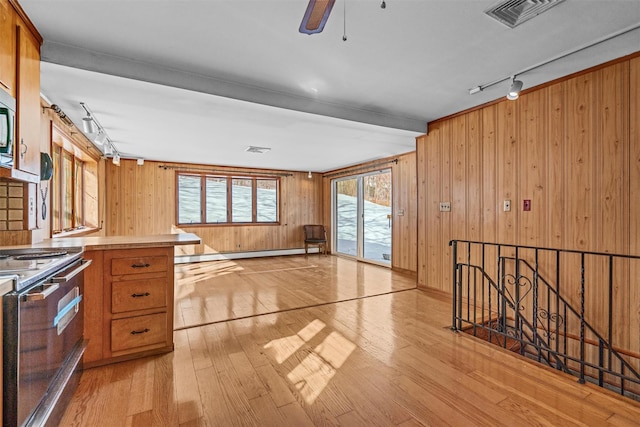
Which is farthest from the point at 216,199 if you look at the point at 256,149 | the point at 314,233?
the point at 314,233

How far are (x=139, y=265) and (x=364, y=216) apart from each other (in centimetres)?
536

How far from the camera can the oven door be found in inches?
50.5

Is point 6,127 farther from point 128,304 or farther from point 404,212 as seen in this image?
point 404,212

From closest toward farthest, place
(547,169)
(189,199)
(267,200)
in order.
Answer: (547,169), (189,199), (267,200)

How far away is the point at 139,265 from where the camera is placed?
2.38 metres

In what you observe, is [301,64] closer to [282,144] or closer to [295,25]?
[295,25]

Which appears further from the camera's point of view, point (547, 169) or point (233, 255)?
point (233, 255)

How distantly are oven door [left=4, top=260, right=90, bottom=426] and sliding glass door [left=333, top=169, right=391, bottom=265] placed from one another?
5488mm

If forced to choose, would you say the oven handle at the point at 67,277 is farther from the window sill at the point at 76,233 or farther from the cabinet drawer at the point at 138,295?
the window sill at the point at 76,233

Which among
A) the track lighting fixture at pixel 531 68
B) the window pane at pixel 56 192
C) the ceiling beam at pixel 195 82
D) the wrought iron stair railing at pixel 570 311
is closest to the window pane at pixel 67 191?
the window pane at pixel 56 192

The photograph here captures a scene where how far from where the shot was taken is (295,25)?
6.86 ft

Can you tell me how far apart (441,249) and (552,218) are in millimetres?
1408

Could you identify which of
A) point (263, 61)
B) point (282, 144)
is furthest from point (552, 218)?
point (282, 144)

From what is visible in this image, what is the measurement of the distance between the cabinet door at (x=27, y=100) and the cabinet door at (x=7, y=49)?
0.16 feet
